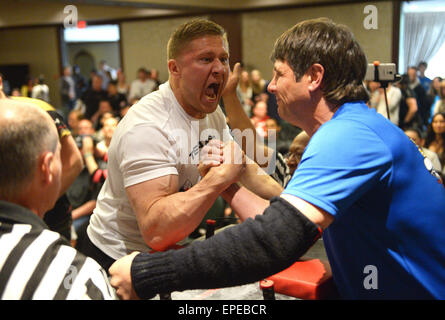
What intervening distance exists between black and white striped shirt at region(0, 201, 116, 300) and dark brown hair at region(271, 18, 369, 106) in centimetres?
73

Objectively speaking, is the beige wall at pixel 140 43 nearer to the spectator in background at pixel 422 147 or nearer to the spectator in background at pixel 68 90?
the spectator in background at pixel 68 90

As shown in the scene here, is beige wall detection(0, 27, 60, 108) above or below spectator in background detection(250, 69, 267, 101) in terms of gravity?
above

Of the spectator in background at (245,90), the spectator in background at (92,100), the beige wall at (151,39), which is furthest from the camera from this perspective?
the beige wall at (151,39)

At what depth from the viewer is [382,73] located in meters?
1.61

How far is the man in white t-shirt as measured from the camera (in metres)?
1.32

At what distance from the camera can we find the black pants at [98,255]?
165cm

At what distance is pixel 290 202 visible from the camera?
96 centimetres

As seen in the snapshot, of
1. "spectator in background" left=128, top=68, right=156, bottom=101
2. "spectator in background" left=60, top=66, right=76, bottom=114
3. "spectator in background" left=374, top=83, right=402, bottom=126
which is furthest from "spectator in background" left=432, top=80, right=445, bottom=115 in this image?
"spectator in background" left=60, top=66, right=76, bottom=114

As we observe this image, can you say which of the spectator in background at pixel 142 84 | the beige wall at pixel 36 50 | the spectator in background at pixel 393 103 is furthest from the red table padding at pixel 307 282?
the beige wall at pixel 36 50

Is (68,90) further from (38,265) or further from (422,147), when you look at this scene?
(38,265)

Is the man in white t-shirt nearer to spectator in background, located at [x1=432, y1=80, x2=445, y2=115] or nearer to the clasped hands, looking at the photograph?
the clasped hands

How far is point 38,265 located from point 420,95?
204 inches

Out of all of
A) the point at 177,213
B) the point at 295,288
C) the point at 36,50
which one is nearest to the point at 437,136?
the point at 295,288

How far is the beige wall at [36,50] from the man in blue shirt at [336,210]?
11.4 meters
